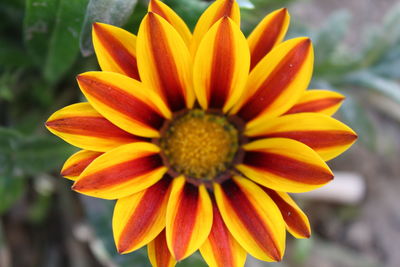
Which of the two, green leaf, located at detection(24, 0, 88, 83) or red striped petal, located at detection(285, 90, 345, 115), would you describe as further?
green leaf, located at detection(24, 0, 88, 83)

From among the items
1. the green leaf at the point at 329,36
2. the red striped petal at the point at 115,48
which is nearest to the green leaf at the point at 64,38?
the red striped petal at the point at 115,48

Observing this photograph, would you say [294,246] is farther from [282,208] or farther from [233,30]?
[233,30]

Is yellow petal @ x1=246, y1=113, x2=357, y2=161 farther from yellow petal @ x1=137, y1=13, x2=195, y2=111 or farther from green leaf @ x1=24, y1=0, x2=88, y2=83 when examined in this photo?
green leaf @ x1=24, y1=0, x2=88, y2=83

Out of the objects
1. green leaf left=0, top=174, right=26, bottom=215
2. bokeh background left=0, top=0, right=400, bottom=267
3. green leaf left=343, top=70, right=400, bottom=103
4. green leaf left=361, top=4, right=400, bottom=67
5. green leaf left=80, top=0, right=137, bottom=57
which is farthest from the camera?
green leaf left=361, top=4, right=400, bottom=67

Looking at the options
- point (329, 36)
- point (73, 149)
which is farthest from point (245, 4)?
point (329, 36)

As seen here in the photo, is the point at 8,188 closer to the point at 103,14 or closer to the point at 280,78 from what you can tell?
the point at 103,14

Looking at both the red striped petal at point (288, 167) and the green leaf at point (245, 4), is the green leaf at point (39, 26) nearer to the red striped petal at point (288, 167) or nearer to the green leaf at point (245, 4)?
the green leaf at point (245, 4)


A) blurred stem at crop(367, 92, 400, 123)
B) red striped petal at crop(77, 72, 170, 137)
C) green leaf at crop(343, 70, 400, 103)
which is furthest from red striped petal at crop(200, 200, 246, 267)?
blurred stem at crop(367, 92, 400, 123)

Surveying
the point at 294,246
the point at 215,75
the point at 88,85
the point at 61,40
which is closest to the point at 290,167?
the point at 215,75
